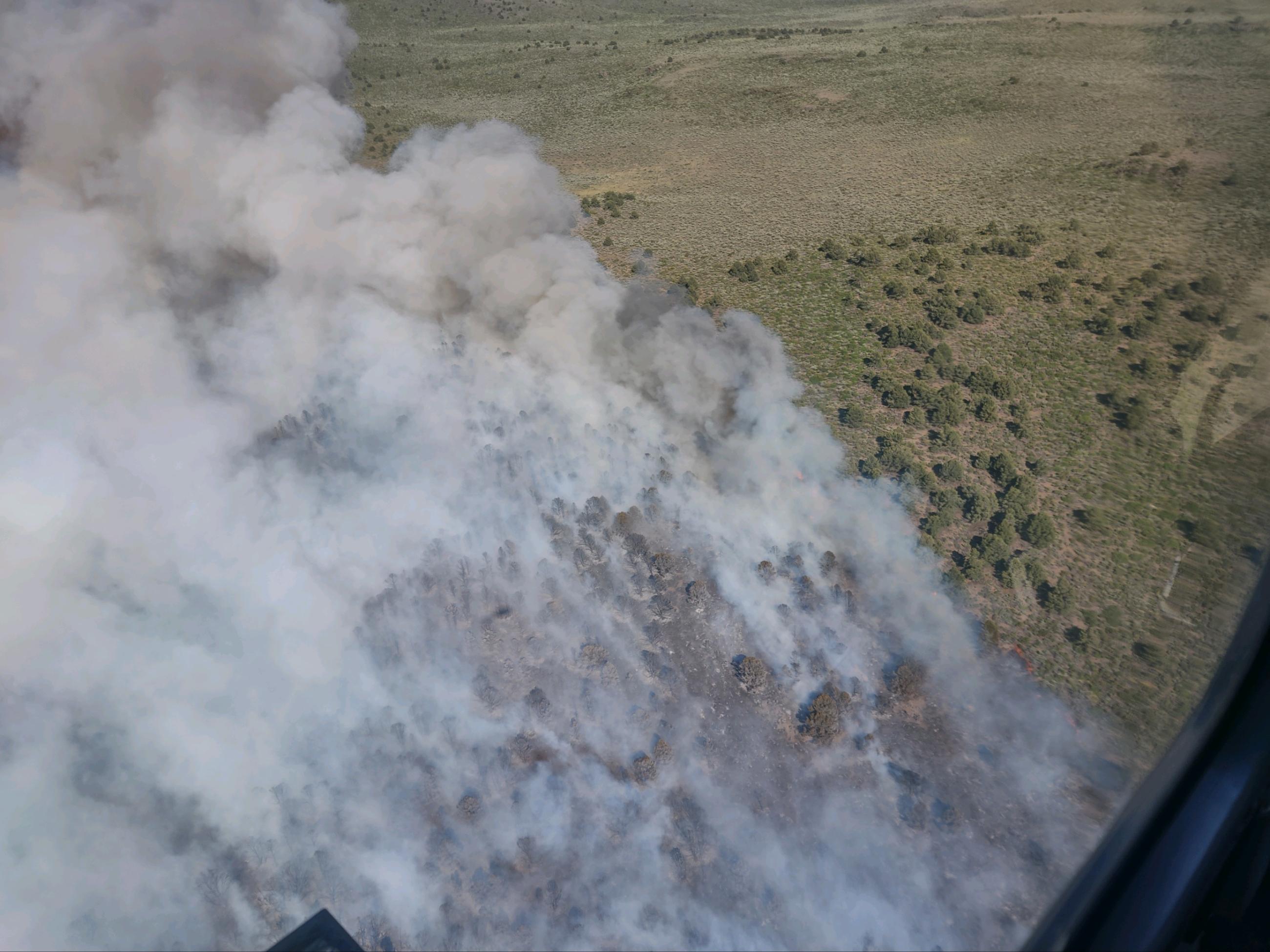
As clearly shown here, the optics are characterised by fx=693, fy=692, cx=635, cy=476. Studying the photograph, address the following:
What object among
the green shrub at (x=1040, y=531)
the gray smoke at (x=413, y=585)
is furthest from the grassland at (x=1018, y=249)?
the gray smoke at (x=413, y=585)

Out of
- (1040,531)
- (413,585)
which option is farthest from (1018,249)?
(413,585)

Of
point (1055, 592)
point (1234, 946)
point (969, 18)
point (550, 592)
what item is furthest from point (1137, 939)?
point (969, 18)

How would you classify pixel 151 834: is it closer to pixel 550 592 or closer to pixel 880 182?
pixel 550 592

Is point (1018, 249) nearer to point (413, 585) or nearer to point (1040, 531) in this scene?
point (1040, 531)

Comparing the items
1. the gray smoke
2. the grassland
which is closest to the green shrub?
the grassland

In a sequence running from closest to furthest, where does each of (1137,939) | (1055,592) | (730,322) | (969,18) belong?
(1137,939)
(1055,592)
(730,322)
(969,18)

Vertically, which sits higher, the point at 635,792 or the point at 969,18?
the point at 969,18
